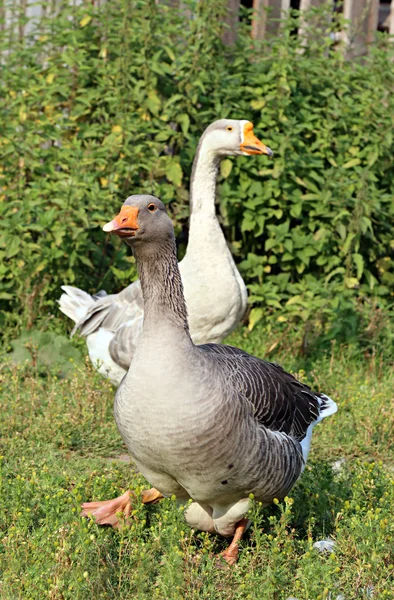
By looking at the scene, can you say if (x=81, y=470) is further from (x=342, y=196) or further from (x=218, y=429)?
(x=342, y=196)

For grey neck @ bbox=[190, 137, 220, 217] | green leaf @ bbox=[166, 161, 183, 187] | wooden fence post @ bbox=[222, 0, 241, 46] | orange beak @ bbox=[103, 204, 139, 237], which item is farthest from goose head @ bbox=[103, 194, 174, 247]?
wooden fence post @ bbox=[222, 0, 241, 46]

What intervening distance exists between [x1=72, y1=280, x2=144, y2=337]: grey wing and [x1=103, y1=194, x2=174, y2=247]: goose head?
2147 millimetres

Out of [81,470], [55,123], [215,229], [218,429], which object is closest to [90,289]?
[55,123]

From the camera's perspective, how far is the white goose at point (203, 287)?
5.76 m

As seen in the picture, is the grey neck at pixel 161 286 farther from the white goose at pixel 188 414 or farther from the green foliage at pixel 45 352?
the green foliage at pixel 45 352

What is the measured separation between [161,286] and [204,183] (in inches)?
89.5

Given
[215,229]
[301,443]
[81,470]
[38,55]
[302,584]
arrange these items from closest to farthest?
[302,584] < [301,443] < [81,470] < [215,229] < [38,55]

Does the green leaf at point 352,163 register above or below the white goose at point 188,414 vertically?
below

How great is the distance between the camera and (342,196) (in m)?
7.66

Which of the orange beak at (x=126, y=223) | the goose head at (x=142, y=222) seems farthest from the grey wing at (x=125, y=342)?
the orange beak at (x=126, y=223)

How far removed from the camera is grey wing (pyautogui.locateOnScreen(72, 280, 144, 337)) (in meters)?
6.14

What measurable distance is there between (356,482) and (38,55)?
5.21 metres

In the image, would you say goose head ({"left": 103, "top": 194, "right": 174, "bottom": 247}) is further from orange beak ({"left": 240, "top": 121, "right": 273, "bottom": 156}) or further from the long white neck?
orange beak ({"left": 240, "top": 121, "right": 273, "bottom": 156})

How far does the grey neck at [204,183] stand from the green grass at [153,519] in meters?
1.40
